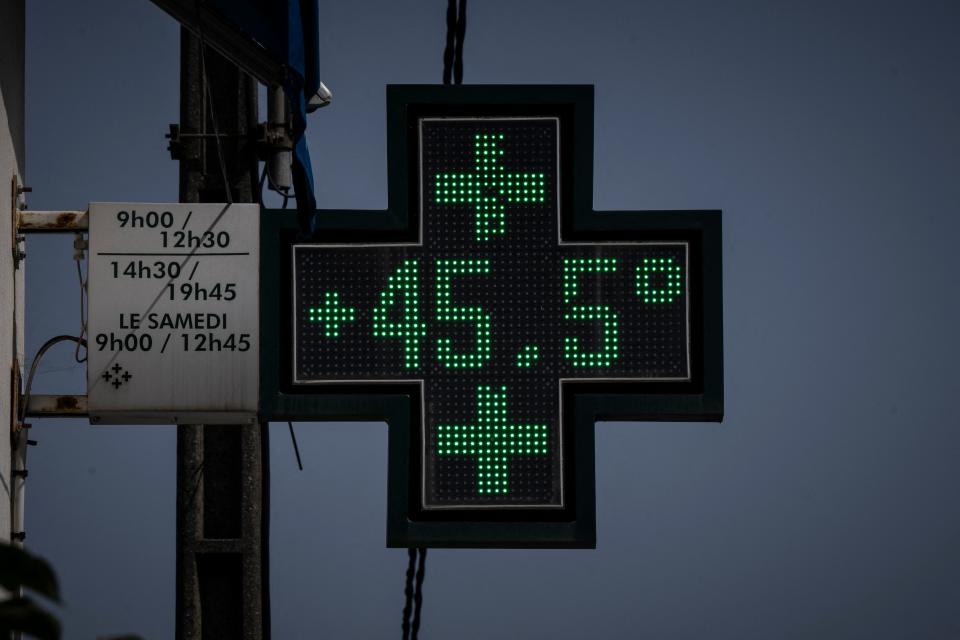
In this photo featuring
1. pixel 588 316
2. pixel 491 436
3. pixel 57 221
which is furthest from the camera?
pixel 57 221

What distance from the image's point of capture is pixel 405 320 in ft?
26.6

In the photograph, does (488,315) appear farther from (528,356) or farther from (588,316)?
(588,316)

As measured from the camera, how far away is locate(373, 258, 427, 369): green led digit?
8.10 meters

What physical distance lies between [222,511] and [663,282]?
8.90ft

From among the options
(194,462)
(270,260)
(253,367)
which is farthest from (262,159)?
(194,462)

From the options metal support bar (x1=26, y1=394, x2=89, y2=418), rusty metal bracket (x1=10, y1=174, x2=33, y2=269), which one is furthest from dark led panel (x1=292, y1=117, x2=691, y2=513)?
rusty metal bracket (x1=10, y1=174, x2=33, y2=269)

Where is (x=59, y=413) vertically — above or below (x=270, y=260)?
below

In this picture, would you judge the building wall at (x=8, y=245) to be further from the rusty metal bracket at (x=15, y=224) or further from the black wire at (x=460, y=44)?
the black wire at (x=460, y=44)

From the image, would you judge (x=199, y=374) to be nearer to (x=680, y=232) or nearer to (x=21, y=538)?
(x=21, y=538)

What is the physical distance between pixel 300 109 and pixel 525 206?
1416mm

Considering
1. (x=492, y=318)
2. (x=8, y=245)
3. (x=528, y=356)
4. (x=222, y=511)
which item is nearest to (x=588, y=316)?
(x=528, y=356)

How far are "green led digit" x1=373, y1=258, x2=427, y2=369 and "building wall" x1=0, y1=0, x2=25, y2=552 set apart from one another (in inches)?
78.2

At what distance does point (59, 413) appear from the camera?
8.23m

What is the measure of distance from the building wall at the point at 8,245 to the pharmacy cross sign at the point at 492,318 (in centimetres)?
138
